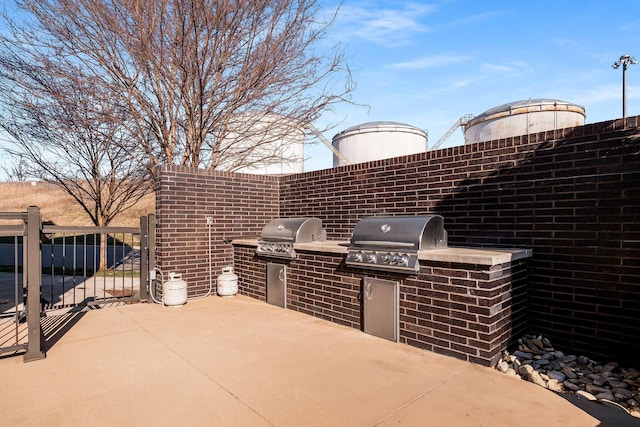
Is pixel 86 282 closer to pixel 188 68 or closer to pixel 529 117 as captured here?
pixel 188 68

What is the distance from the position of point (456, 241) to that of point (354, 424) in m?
3.23

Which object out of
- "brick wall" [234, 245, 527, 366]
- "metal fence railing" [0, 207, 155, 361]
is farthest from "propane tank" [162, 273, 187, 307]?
"brick wall" [234, 245, 527, 366]

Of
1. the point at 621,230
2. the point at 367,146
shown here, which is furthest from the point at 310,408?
the point at 367,146

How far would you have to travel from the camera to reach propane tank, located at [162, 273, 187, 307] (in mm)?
6137

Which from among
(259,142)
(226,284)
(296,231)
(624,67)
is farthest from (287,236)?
(624,67)

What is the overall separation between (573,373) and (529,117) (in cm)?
567

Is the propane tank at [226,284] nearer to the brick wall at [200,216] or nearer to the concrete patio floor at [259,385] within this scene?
the brick wall at [200,216]

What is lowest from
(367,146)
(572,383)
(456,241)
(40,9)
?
(572,383)

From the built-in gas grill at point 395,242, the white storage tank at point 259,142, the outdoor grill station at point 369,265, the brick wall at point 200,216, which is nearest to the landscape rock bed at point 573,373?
the outdoor grill station at point 369,265

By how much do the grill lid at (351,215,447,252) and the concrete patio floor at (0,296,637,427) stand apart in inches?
46.8

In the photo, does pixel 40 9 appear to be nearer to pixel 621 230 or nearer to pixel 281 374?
pixel 281 374

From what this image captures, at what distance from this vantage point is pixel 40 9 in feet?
25.0

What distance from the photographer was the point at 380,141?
977 cm

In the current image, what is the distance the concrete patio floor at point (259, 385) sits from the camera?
271cm
